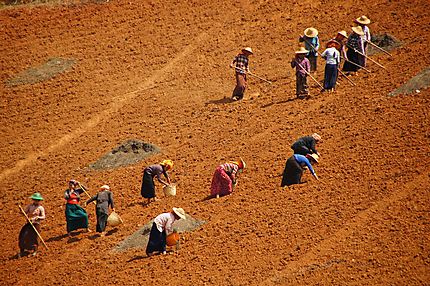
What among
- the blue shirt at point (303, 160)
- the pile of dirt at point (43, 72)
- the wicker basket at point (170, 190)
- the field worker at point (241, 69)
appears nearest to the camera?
the blue shirt at point (303, 160)

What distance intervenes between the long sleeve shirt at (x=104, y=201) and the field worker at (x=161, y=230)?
7.36ft

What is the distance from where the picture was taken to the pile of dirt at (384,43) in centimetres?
2620

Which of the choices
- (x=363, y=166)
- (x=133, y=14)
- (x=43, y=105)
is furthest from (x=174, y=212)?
(x=133, y=14)

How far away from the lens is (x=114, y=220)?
19422 millimetres

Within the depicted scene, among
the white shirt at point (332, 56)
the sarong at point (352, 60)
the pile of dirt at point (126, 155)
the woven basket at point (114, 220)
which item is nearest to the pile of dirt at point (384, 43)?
the sarong at point (352, 60)

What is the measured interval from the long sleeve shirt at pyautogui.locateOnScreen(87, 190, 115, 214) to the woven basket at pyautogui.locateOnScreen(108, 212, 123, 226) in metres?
0.20

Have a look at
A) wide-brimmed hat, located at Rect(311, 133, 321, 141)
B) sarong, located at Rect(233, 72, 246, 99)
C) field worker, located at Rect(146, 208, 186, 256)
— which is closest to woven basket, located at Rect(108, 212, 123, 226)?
field worker, located at Rect(146, 208, 186, 256)

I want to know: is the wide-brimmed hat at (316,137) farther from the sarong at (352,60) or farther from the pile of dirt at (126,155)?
the sarong at (352,60)

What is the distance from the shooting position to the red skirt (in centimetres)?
1938

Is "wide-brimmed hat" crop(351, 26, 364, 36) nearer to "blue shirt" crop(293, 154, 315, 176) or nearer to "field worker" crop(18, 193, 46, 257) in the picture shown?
"blue shirt" crop(293, 154, 315, 176)

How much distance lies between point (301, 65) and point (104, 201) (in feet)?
23.4

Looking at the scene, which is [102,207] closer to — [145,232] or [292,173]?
[145,232]

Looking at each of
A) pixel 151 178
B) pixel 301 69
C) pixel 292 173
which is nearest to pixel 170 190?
pixel 151 178

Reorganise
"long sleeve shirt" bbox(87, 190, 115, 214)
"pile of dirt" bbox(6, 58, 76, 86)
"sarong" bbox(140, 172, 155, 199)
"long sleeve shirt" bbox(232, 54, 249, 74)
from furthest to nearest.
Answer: "pile of dirt" bbox(6, 58, 76, 86) → "long sleeve shirt" bbox(232, 54, 249, 74) → "sarong" bbox(140, 172, 155, 199) → "long sleeve shirt" bbox(87, 190, 115, 214)
